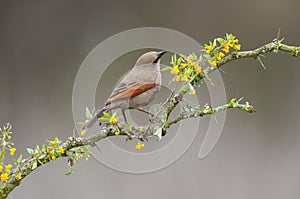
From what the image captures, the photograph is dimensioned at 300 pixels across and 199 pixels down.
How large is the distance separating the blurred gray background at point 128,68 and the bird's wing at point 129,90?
3.05ft

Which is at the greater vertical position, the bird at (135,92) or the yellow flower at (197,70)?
the bird at (135,92)

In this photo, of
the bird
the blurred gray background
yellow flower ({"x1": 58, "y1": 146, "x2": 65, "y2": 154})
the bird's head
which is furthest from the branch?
the blurred gray background

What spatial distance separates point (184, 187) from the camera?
6.30ft

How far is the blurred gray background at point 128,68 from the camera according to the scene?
74.8 inches

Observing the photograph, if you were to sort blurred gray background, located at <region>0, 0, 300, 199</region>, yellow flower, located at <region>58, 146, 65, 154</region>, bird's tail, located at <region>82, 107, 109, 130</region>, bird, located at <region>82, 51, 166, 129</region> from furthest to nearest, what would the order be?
blurred gray background, located at <region>0, 0, 300, 199</region> < bird, located at <region>82, 51, 166, 129</region> < bird's tail, located at <region>82, 107, 109, 130</region> < yellow flower, located at <region>58, 146, 65, 154</region>

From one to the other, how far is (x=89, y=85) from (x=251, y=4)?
2.40 feet

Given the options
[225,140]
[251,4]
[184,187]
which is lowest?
[184,187]

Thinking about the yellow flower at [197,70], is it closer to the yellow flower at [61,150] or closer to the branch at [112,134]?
the branch at [112,134]

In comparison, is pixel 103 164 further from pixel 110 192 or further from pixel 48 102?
pixel 48 102

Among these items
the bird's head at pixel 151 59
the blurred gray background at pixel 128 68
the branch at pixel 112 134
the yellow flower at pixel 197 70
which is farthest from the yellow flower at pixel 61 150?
the blurred gray background at pixel 128 68

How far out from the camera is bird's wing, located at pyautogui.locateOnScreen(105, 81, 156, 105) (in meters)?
0.98

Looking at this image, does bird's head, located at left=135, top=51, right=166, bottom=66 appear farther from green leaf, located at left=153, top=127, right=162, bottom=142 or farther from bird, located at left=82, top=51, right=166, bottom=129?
green leaf, located at left=153, top=127, right=162, bottom=142

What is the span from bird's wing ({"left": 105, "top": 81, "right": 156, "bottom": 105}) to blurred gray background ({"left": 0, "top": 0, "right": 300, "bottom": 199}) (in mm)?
930

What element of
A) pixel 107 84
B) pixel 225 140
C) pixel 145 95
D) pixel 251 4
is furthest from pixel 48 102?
pixel 145 95
